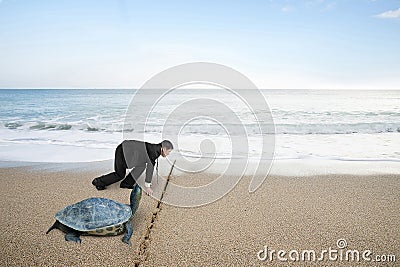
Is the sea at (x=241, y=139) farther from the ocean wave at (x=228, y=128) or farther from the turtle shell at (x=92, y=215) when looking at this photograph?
the turtle shell at (x=92, y=215)

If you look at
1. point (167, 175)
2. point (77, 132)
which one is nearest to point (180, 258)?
point (167, 175)

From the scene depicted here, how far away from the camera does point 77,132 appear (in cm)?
1105

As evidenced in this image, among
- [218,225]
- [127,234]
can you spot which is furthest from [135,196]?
[218,225]

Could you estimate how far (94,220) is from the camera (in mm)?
2939

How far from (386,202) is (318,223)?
1.41m

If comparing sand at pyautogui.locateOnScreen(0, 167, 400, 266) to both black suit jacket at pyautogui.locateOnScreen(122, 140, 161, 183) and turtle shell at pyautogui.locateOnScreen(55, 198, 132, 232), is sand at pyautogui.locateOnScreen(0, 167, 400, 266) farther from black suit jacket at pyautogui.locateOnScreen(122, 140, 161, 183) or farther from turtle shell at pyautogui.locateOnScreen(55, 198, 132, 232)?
black suit jacket at pyautogui.locateOnScreen(122, 140, 161, 183)

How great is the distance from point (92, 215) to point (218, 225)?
141 centimetres

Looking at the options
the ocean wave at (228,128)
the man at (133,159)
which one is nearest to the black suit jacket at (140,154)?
the man at (133,159)

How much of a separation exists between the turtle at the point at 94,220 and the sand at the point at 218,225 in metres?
0.08

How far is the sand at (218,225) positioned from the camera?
275 cm

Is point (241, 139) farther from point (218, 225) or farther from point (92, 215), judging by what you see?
point (92, 215)

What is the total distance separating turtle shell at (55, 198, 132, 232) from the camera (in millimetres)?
2938

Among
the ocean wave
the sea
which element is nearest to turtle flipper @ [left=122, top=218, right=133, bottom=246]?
the sea

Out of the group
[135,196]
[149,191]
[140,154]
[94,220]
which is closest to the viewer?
[94,220]
